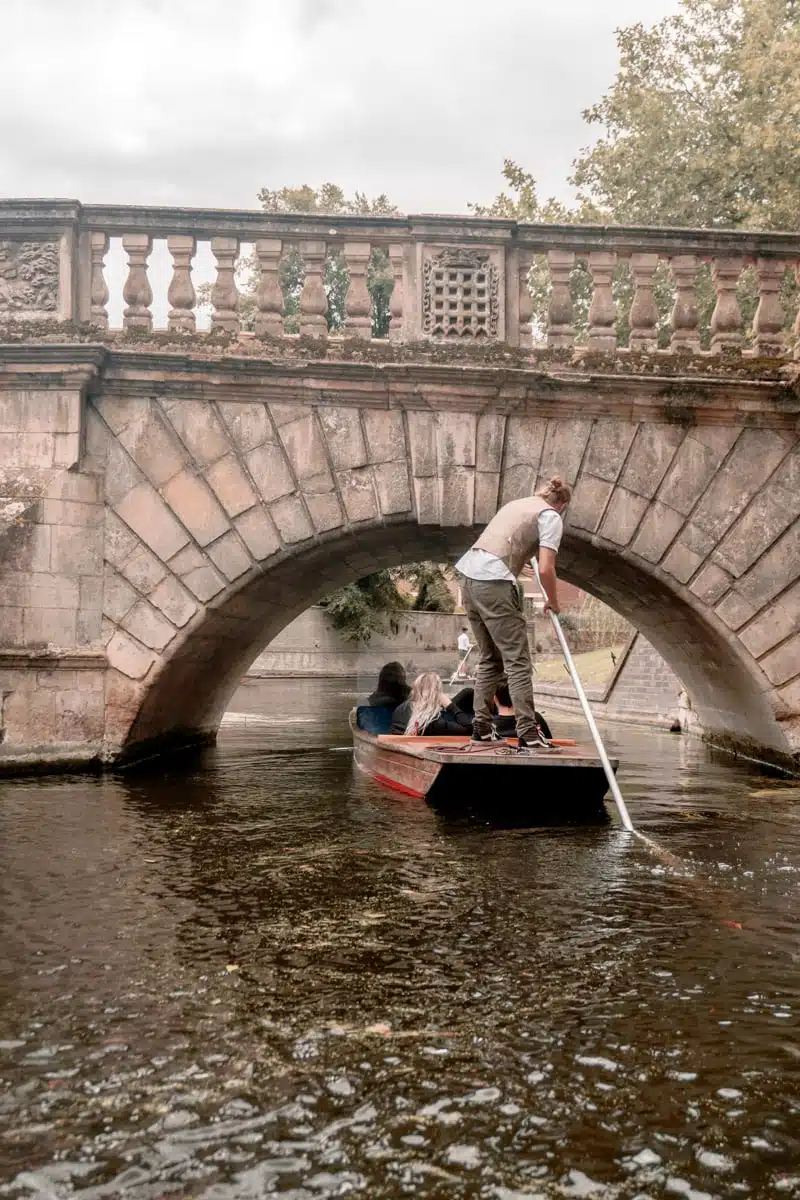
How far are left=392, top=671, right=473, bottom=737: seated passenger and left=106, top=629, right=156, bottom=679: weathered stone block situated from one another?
209 centimetres

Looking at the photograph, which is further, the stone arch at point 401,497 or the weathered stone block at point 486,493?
the weathered stone block at point 486,493

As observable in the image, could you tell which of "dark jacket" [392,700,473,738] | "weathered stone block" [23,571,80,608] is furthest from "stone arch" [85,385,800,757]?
"dark jacket" [392,700,473,738]

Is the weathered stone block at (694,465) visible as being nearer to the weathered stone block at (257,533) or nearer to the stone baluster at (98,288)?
the weathered stone block at (257,533)

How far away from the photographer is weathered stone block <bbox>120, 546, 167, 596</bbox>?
9109 mm

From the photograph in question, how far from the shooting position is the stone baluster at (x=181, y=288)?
30.0 ft

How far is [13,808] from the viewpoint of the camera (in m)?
7.44

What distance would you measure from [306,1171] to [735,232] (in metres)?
8.26

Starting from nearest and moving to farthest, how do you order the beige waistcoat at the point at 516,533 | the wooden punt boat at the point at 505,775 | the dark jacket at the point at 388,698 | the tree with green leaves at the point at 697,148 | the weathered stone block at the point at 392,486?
1. the wooden punt boat at the point at 505,775
2. the beige waistcoat at the point at 516,533
3. the weathered stone block at the point at 392,486
4. the dark jacket at the point at 388,698
5. the tree with green leaves at the point at 697,148

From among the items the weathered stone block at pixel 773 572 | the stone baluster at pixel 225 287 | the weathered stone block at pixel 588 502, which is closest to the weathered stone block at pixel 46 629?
the stone baluster at pixel 225 287

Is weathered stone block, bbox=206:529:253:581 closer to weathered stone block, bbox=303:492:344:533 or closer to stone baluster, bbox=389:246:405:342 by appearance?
weathered stone block, bbox=303:492:344:533

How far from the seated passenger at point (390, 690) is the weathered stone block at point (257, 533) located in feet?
7.11

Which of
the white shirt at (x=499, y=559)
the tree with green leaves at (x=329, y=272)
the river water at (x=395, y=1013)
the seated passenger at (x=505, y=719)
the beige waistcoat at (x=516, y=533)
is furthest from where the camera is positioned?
the tree with green leaves at (x=329, y=272)

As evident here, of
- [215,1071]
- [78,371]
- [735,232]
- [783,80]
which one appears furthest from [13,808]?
[783,80]

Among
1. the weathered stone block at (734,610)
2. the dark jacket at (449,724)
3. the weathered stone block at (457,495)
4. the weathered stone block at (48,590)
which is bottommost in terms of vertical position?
the dark jacket at (449,724)
